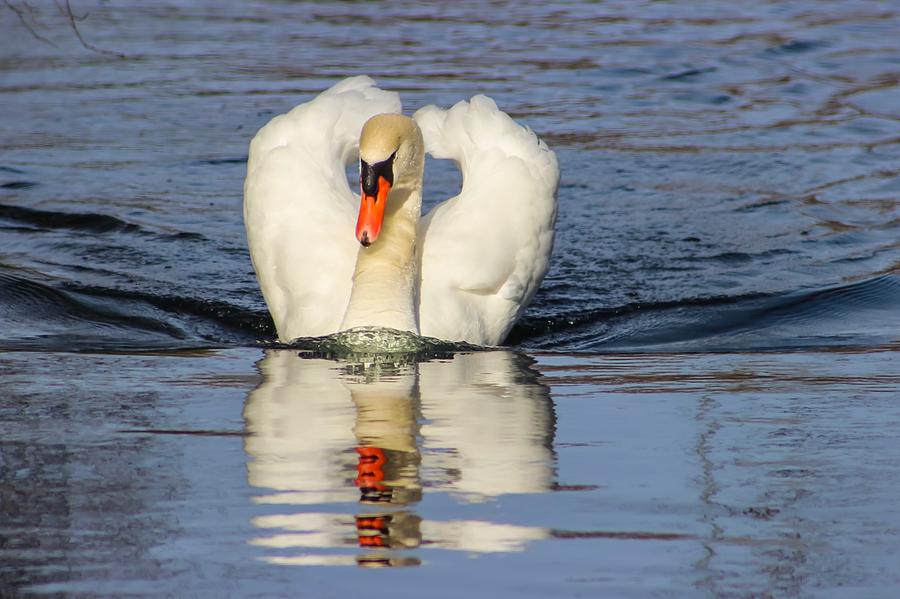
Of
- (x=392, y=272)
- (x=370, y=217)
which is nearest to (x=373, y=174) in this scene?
(x=370, y=217)

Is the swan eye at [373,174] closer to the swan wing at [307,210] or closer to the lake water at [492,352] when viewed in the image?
the swan wing at [307,210]

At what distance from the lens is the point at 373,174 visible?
7.48 m

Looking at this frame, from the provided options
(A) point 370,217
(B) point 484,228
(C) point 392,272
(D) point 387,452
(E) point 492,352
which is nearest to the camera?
(D) point 387,452

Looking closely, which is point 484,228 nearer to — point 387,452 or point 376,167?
point 376,167

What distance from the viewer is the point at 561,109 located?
14.9 metres

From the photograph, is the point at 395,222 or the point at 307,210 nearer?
the point at 395,222

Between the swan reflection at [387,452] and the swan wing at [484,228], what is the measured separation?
2.35 ft

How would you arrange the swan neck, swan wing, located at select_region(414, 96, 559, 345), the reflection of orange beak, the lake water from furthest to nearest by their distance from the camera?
1. swan wing, located at select_region(414, 96, 559, 345)
2. the swan neck
3. the reflection of orange beak
4. the lake water

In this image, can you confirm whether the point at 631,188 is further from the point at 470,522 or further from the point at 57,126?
the point at 470,522

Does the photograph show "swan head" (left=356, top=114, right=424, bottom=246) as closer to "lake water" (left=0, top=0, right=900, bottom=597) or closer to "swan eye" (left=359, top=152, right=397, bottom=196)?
"swan eye" (left=359, top=152, right=397, bottom=196)

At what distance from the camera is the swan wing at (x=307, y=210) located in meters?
8.16

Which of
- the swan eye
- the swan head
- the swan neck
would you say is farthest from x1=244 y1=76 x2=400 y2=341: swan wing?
the swan eye

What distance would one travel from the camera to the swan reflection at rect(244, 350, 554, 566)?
4523 mm

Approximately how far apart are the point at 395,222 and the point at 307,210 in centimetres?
58
